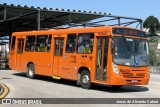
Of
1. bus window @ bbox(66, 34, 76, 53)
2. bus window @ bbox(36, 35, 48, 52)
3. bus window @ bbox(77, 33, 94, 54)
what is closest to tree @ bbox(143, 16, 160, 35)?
bus window @ bbox(36, 35, 48, 52)

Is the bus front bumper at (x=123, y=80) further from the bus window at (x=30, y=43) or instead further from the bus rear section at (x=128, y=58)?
the bus window at (x=30, y=43)

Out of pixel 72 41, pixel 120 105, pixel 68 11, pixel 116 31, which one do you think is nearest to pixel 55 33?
pixel 72 41

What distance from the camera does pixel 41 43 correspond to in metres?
20.4

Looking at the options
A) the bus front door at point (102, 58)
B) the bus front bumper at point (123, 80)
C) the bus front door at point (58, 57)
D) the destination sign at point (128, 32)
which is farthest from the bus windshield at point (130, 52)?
the bus front door at point (58, 57)

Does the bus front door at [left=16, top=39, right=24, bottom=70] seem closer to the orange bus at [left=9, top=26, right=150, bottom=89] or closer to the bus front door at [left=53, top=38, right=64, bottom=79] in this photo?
the orange bus at [left=9, top=26, right=150, bottom=89]

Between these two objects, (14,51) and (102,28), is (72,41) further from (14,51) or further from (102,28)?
(14,51)

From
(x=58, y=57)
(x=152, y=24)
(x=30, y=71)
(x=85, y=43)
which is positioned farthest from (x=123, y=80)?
(x=152, y=24)

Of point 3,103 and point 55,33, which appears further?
point 55,33

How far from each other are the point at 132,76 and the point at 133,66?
1.33 feet

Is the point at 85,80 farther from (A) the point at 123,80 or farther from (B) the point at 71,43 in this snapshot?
(B) the point at 71,43

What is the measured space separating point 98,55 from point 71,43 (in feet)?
7.23

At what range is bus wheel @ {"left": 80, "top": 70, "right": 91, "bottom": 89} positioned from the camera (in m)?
16.2

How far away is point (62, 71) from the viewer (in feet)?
60.0

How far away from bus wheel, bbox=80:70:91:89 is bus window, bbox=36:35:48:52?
13.1ft
